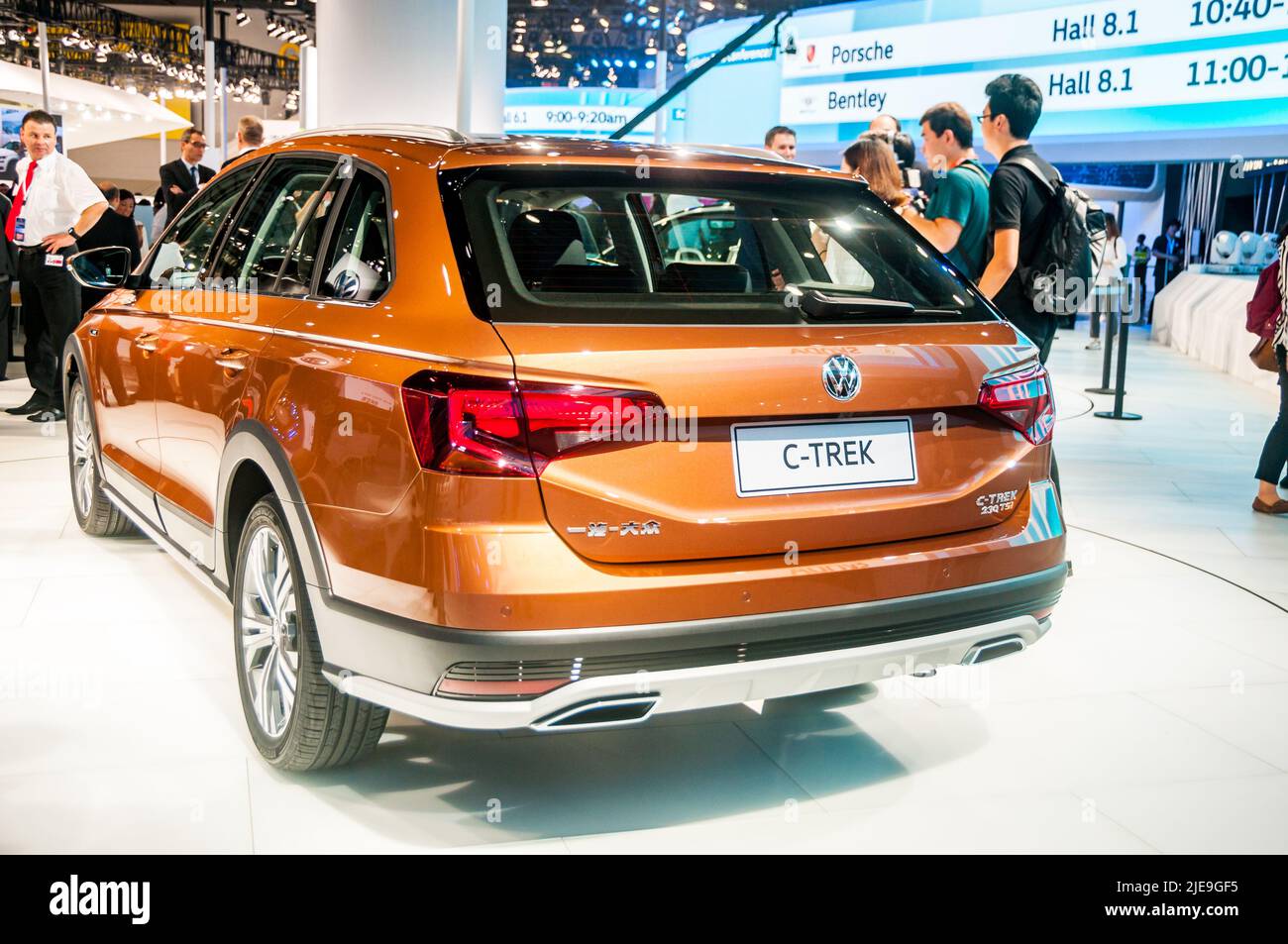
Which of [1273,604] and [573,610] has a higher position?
[573,610]

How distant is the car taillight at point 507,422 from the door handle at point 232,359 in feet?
3.10

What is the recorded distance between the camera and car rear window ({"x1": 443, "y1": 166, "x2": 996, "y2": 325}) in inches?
96.9

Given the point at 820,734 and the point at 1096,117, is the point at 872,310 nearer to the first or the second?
the point at 820,734

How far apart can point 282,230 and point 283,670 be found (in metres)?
1.15

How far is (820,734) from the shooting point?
333 cm

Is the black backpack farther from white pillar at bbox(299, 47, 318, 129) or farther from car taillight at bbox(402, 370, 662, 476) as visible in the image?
white pillar at bbox(299, 47, 318, 129)

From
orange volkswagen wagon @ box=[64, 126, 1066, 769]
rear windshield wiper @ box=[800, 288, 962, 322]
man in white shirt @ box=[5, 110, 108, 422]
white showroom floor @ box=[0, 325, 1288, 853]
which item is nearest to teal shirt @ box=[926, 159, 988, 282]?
white showroom floor @ box=[0, 325, 1288, 853]

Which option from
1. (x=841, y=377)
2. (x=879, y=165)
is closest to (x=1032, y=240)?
(x=879, y=165)

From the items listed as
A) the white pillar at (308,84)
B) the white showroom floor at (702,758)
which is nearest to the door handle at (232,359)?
the white showroom floor at (702,758)

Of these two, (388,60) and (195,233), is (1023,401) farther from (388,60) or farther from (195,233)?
(388,60)

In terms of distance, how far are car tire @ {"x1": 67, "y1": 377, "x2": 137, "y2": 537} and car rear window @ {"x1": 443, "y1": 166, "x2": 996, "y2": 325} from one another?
2.65m

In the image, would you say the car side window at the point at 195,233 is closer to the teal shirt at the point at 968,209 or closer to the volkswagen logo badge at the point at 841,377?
the volkswagen logo badge at the point at 841,377

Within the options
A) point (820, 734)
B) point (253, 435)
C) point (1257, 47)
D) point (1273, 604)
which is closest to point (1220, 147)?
point (1257, 47)

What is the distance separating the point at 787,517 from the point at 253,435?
126 centimetres
